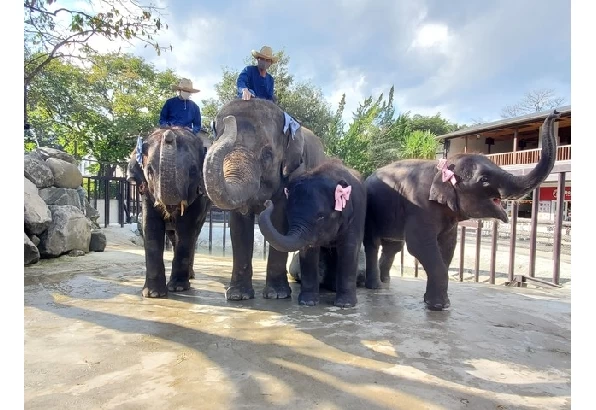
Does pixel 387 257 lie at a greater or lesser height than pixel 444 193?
lesser

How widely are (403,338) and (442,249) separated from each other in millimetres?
2457

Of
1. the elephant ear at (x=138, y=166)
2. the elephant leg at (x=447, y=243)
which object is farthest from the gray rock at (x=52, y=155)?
the elephant leg at (x=447, y=243)

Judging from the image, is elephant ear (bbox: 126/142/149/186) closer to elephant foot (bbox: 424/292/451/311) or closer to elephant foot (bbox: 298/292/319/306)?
elephant foot (bbox: 298/292/319/306)

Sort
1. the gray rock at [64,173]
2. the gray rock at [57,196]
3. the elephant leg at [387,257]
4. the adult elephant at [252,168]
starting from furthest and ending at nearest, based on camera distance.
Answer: the gray rock at [64,173], the gray rock at [57,196], the elephant leg at [387,257], the adult elephant at [252,168]

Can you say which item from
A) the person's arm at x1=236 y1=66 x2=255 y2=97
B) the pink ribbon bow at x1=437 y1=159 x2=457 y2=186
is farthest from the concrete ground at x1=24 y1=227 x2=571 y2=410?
the person's arm at x1=236 y1=66 x2=255 y2=97

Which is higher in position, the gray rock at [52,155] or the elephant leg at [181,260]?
the gray rock at [52,155]

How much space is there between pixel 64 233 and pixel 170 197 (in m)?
5.61

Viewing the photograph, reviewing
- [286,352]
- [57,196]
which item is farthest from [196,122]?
[57,196]

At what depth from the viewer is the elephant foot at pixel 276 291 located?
5719 mm

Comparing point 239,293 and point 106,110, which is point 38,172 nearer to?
point 239,293

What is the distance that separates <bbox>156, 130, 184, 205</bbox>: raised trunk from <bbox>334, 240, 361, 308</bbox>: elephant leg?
215 centimetres

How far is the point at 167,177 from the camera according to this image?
16.5 ft

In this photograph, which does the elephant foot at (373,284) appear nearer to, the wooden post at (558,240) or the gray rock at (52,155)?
the wooden post at (558,240)
